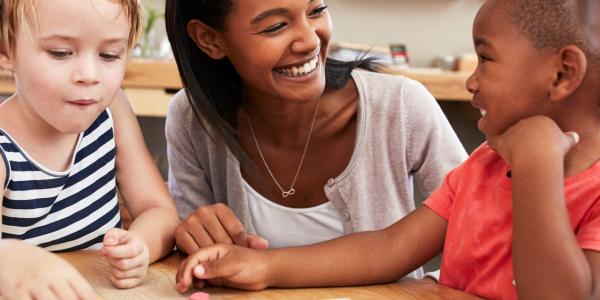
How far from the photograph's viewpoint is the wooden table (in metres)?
1.08

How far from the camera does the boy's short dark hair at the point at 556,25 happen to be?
3.41 ft

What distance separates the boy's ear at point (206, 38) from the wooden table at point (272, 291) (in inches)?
25.0

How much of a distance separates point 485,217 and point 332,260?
23 centimetres

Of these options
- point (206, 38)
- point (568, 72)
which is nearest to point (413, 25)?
point (206, 38)

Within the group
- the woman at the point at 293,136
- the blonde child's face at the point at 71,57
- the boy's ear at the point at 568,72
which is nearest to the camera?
the boy's ear at the point at 568,72

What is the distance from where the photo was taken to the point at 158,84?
3.82 metres

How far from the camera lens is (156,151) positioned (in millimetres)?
4492

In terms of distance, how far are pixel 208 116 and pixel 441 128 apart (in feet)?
1.64

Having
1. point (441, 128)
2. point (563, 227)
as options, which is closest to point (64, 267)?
point (563, 227)

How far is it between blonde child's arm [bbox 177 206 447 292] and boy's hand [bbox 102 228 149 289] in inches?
2.3

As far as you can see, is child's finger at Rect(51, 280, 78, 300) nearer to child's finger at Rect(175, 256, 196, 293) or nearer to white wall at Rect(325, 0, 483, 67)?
child's finger at Rect(175, 256, 196, 293)

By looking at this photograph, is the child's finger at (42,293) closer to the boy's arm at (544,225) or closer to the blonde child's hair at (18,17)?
the blonde child's hair at (18,17)

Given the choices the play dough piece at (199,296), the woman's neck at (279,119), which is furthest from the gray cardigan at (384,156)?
the play dough piece at (199,296)

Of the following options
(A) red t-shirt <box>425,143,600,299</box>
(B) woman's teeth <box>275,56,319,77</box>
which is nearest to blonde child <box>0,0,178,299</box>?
(B) woman's teeth <box>275,56,319,77</box>
